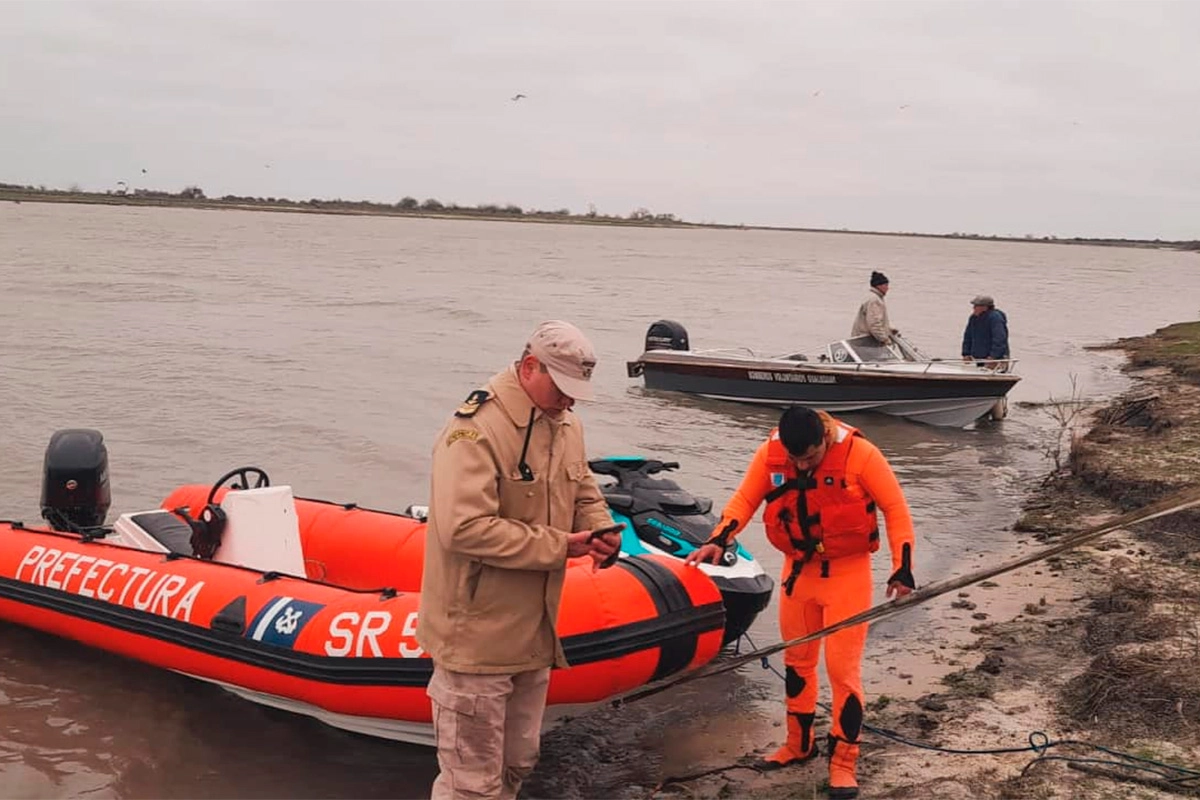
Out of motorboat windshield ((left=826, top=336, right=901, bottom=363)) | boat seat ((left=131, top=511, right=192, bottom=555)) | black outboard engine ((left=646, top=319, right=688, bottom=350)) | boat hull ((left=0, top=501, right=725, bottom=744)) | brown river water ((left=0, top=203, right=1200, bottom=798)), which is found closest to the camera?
boat hull ((left=0, top=501, right=725, bottom=744))

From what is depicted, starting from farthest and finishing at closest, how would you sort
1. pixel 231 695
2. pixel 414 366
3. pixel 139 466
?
pixel 414 366 → pixel 139 466 → pixel 231 695

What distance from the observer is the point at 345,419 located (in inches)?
516

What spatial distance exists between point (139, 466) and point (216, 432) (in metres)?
1.58

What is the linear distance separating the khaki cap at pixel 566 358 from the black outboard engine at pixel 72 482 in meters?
4.34

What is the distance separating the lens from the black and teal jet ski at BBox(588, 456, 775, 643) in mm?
5344

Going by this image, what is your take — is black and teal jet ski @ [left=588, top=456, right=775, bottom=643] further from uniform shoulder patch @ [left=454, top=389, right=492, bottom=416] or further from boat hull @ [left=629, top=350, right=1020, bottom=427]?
boat hull @ [left=629, top=350, right=1020, bottom=427]

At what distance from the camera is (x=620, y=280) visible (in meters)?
40.7

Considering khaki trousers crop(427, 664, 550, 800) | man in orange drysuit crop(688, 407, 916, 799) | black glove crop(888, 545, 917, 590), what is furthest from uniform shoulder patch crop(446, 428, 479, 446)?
black glove crop(888, 545, 917, 590)

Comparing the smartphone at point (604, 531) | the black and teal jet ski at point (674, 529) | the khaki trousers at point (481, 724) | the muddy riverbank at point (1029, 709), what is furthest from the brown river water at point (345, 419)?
the smartphone at point (604, 531)

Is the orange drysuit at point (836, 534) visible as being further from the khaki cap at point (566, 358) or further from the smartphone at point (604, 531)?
the khaki cap at point (566, 358)

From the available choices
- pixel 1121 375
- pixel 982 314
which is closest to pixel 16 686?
pixel 982 314

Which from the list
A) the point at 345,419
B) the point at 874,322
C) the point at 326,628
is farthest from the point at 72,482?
the point at 874,322

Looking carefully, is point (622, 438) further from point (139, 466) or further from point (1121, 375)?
point (1121, 375)

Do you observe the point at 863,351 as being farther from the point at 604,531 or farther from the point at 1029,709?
the point at 604,531
